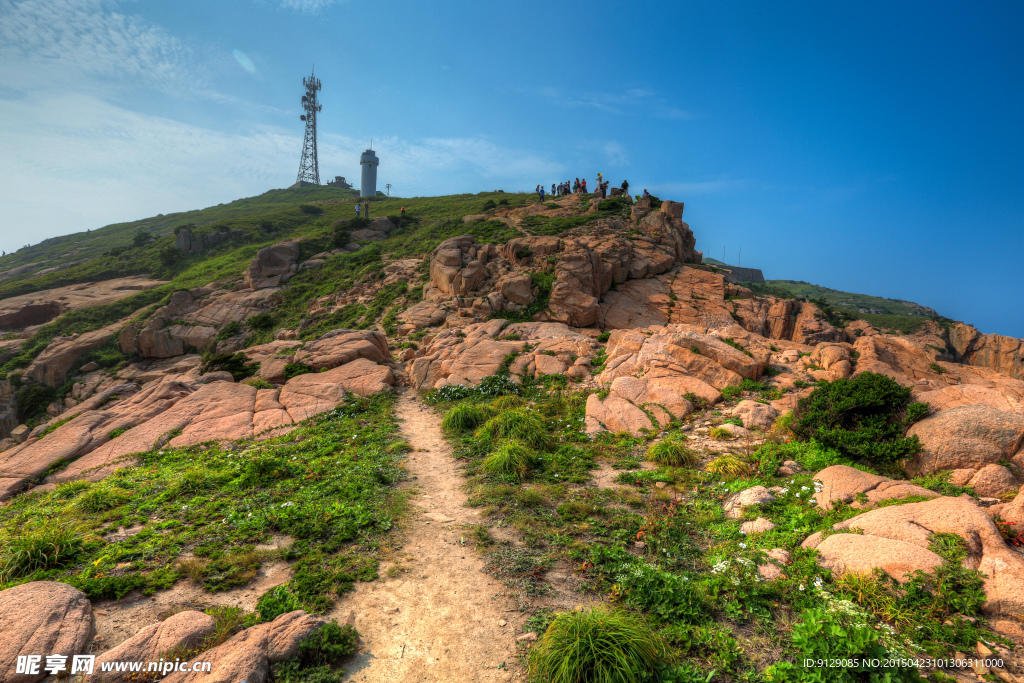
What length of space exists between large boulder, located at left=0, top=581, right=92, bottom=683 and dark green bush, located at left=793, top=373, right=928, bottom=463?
45.0 ft

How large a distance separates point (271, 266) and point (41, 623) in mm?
42873

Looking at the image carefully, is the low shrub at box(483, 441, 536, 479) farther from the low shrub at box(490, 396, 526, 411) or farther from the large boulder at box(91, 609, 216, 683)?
the large boulder at box(91, 609, 216, 683)

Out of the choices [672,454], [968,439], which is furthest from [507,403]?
[968,439]

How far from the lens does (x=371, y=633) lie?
5.41m

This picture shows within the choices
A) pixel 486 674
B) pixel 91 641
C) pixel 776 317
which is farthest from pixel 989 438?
pixel 776 317

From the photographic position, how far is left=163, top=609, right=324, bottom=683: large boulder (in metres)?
4.28

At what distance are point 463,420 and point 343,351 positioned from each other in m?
9.71

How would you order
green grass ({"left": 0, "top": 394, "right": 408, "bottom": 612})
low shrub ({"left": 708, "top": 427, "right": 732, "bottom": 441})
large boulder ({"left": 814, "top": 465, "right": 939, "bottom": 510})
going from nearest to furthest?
green grass ({"left": 0, "top": 394, "right": 408, "bottom": 612}) < large boulder ({"left": 814, "top": 465, "right": 939, "bottom": 510}) < low shrub ({"left": 708, "top": 427, "right": 732, "bottom": 441})

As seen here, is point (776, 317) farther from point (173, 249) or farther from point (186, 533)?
point (173, 249)

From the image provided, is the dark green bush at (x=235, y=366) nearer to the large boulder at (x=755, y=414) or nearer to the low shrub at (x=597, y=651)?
the low shrub at (x=597, y=651)

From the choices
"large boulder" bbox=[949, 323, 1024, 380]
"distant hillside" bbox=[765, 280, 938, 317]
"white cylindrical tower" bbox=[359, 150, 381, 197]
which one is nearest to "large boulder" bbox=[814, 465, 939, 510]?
"large boulder" bbox=[949, 323, 1024, 380]

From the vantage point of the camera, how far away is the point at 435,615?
5.81 meters

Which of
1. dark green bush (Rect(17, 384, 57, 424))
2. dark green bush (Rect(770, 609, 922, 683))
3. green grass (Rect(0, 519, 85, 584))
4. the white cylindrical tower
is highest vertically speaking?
the white cylindrical tower

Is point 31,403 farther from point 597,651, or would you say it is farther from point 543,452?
point 597,651
